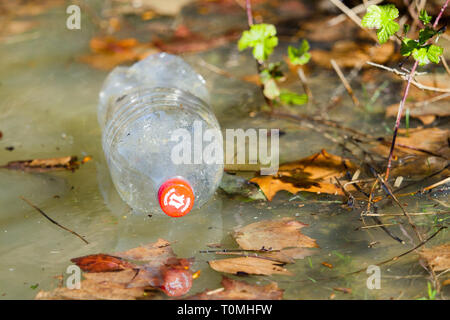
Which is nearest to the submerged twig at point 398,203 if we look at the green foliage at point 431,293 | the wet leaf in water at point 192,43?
the green foliage at point 431,293

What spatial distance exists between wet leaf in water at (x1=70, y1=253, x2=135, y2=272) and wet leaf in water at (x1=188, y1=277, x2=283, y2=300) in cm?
29

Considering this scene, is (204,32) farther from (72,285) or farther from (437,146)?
(72,285)

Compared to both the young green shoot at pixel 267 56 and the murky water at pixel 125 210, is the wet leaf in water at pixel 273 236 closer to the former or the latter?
the murky water at pixel 125 210

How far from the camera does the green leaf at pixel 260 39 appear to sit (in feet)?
8.57

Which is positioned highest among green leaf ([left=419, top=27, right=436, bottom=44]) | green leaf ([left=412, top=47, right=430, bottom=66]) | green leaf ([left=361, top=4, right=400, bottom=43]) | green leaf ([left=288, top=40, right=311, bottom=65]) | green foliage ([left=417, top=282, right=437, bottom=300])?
green leaf ([left=288, top=40, right=311, bottom=65])

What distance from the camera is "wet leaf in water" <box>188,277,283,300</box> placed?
1711 mm

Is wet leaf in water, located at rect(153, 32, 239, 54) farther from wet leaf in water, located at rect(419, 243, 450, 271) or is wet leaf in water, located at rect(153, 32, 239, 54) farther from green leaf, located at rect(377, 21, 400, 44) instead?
wet leaf in water, located at rect(419, 243, 450, 271)

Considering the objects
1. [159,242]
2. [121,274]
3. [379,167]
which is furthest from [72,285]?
[379,167]

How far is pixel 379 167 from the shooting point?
240 centimetres

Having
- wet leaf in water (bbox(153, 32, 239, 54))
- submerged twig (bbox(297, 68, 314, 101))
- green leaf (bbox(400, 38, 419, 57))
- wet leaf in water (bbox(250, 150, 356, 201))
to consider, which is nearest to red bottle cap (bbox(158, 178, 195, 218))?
wet leaf in water (bbox(250, 150, 356, 201))

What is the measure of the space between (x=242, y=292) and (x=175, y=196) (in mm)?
390

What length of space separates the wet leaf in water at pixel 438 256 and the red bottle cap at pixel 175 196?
2.60ft

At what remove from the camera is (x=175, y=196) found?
6.18 ft

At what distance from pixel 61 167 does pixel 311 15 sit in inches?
91.6
